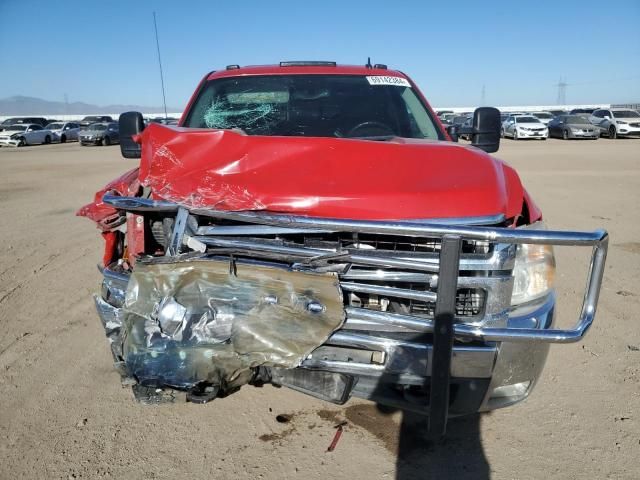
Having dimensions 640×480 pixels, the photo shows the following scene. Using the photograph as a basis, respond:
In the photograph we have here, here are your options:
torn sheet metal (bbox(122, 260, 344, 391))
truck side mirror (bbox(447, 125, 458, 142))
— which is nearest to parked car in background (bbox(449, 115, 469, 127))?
truck side mirror (bbox(447, 125, 458, 142))

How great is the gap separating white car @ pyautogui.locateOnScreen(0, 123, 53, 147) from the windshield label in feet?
107

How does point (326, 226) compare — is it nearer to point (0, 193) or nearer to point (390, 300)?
point (390, 300)

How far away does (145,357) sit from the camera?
224 cm

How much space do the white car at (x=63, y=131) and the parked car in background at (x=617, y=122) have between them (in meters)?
34.1

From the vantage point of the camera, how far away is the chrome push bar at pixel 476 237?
6.28ft

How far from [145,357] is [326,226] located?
3.40ft

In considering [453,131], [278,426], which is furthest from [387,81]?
[278,426]

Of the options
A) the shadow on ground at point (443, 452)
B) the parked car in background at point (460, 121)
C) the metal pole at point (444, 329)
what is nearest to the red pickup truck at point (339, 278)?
the metal pole at point (444, 329)

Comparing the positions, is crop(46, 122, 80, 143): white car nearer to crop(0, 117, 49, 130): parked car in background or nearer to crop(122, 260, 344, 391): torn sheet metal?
crop(0, 117, 49, 130): parked car in background

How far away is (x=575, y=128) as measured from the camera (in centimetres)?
2772

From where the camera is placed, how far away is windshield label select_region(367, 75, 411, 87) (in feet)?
13.1

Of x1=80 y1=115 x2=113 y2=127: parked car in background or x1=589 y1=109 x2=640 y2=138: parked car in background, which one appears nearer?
x1=589 y1=109 x2=640 y2=138: parked car in background

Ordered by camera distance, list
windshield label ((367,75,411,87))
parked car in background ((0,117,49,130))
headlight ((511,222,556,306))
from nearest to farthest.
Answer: headlight ((511,222,556,306)) < windshield label ((367,75,411,87)) < parked car in background ((0,117,49,130))

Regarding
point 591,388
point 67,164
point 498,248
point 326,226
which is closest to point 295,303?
point 326,226
